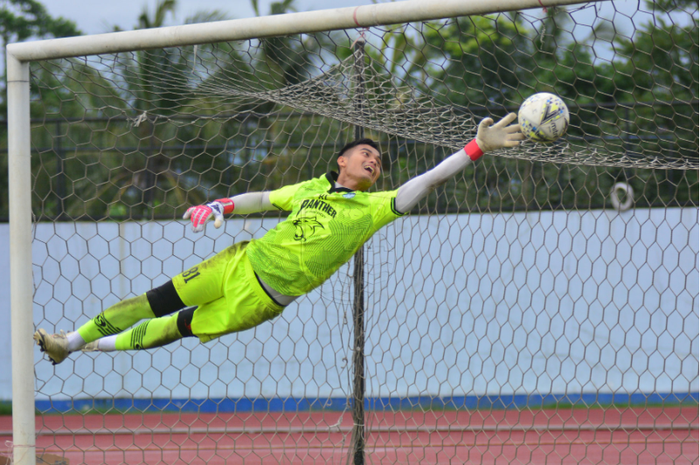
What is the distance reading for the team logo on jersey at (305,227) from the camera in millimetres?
3156

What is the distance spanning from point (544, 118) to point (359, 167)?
0.96 metres

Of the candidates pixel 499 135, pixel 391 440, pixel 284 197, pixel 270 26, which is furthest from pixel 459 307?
pixel 270 26

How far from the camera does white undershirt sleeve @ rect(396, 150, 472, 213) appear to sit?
2.86 meters

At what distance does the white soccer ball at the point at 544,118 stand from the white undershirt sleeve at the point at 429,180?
0.30 m

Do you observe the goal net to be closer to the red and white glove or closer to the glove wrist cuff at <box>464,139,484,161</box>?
the red and white glove

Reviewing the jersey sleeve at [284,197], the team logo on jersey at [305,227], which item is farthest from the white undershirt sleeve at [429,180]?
the jersey sleeve at [284,197]

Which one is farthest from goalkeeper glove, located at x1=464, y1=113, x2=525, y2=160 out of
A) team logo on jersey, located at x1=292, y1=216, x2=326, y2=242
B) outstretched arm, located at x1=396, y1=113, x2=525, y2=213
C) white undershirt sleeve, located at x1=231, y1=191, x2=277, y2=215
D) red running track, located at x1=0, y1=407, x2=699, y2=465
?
red running track, located at x1=0, y1=407, x2=699, y2=465

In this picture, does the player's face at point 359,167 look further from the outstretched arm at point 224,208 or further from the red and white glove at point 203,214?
the red and white glove at point 203,214

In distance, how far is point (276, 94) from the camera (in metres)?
3.58

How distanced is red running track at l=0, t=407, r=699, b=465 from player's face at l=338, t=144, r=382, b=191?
2101mm

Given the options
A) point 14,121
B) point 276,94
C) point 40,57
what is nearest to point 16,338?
point 14,121

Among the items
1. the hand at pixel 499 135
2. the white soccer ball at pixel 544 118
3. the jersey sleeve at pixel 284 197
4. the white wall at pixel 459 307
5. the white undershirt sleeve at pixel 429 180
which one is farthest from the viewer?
the white wall at pixel 459 307

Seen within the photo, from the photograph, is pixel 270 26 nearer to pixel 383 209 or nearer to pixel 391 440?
pixel 383 209

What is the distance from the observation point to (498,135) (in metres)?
2.78
